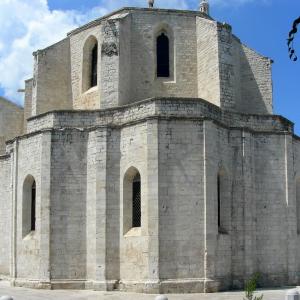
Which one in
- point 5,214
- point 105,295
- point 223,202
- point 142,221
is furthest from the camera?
point 5,214

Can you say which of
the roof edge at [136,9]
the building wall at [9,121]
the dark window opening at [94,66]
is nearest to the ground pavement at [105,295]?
the dark window opening at [94,66]

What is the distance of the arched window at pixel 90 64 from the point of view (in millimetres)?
21094

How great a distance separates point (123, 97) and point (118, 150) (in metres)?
2.95

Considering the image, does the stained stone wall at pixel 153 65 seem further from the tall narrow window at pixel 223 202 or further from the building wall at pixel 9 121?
the building wall at pixel 9 121

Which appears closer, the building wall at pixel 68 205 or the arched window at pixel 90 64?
the building wall at pixel 68 205

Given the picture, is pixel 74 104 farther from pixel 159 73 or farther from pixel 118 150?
pixel 118 150

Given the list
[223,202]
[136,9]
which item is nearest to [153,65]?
[136,9]

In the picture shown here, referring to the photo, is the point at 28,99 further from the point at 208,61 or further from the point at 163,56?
the point at 208,61

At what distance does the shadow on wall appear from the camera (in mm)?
21172

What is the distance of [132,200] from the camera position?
54.7 feet

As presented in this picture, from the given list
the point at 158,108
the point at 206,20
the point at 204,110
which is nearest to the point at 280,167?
the point at 204,110

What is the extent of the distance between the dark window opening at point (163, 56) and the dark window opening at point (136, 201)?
5667 millimetres

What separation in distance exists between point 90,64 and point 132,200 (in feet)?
23.6

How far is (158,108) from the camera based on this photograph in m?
16.2
